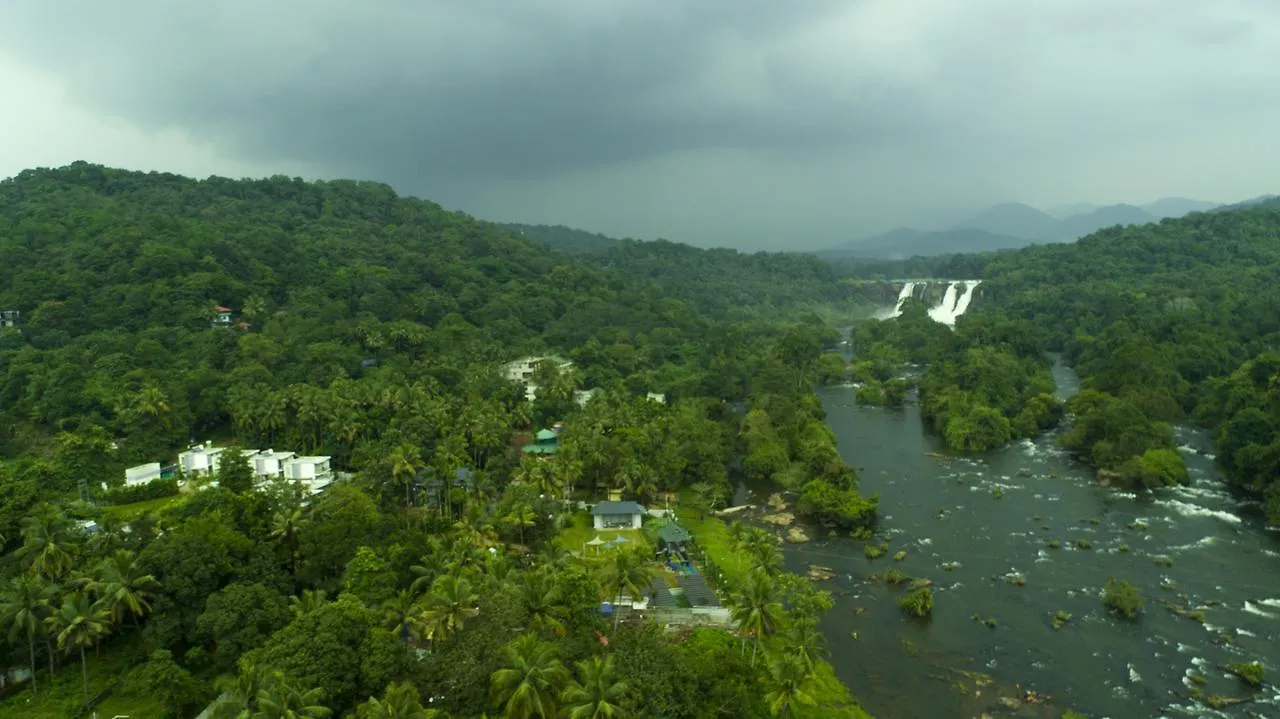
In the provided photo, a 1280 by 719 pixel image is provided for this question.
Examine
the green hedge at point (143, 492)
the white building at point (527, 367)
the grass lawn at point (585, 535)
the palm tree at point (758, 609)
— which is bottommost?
the grass lawn at point (585, 535)

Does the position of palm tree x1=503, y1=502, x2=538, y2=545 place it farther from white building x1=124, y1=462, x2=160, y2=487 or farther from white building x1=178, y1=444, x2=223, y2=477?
white building x1=124, y1=462, x2=160, y2=487

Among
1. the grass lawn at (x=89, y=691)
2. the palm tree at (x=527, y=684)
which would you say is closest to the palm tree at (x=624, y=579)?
the palm tree at (x=527, y=684)

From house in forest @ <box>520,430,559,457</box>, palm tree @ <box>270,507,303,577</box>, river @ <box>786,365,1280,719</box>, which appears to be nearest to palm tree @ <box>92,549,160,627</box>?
palm tree @ <box>270,507,303,577</box>

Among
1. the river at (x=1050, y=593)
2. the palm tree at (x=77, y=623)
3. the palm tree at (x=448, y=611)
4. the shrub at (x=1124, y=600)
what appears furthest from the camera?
the shrub at (x=1124, y=600)

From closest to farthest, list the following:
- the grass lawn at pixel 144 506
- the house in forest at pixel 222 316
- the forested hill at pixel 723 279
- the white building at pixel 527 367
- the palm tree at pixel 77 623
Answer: the palm tree at pixel 77 623
the grass lawn at pixel 144 506
the house in forest at pixel 222 316
the white building at pixel 527 367
the forested hill at pixel 723 279

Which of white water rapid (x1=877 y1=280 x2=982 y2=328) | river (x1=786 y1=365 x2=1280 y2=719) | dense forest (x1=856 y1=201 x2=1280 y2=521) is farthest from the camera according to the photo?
white water rapid (x1=877 y1=280 x2=982 y2=328)

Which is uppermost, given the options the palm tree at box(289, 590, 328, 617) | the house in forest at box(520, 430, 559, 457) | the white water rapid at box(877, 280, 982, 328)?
the white water rapid at box(877, 280, 982, 328)

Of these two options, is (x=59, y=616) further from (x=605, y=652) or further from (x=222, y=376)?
(x=222, y=376)

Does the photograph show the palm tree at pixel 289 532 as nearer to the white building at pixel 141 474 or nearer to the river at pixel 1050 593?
the white building at pixel 141 474
